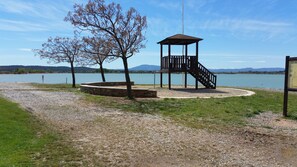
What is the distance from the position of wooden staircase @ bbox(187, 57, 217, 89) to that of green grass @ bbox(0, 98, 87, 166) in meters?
15.0

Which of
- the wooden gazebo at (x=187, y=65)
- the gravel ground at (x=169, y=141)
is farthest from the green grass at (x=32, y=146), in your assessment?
the wooden gazebo at (x=187, y=65)

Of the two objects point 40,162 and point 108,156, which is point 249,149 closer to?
point 108,156

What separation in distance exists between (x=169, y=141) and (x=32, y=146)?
288 centimetres

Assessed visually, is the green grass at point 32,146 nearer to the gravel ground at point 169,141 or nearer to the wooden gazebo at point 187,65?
the gravel ground at point 169,141

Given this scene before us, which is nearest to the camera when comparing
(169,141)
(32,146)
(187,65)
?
(32,146)

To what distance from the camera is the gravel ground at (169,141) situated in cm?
574

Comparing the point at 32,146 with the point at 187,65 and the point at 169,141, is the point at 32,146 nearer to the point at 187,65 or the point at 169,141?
the point at 169,141

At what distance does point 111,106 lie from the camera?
1294 cm

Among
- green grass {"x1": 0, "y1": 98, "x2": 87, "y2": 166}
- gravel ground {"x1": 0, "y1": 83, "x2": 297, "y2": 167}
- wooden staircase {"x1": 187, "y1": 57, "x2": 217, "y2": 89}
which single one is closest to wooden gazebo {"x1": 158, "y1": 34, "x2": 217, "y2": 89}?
wooden staircase {"x1": 187, "y1": 57, "x2": 217, "y2": 89}

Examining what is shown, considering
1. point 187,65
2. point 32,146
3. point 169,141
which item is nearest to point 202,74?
point 187,65

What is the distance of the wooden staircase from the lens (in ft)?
73.4

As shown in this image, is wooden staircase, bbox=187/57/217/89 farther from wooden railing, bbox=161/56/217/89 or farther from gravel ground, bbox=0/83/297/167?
gravel ground, bbox=0/83/297/167

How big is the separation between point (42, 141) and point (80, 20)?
9.60 metres

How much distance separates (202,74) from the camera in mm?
22938
